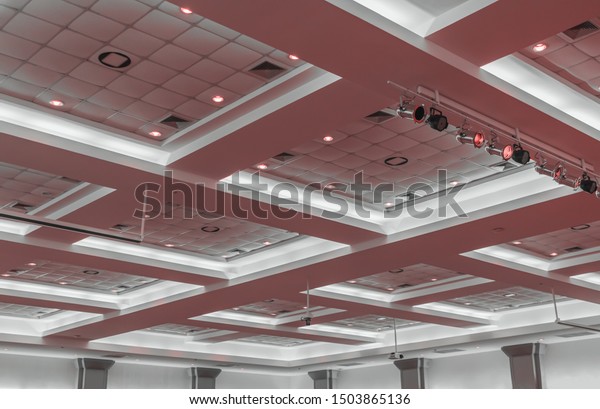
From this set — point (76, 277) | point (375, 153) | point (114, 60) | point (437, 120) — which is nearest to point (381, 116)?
point (375, 153)

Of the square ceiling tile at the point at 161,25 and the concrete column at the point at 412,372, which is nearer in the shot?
the square ceiling tile at the point at 161,25

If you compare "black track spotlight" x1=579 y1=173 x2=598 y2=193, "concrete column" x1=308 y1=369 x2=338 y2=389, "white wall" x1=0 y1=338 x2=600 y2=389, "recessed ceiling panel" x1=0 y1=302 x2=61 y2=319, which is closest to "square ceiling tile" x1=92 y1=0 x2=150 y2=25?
"black track spotlight" x1=579 y1=173 x2=598 y2=193

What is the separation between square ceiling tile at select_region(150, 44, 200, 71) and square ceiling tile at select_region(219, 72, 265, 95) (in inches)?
20.5

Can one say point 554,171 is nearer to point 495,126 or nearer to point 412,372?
point 495,126

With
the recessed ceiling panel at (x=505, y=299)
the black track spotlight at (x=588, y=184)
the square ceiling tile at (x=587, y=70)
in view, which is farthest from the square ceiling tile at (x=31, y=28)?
the recessed ceiling panel at (x=505, y=299)

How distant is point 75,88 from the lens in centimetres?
785

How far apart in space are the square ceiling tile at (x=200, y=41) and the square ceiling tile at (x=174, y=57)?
9cm

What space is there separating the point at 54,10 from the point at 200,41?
4.62 feet

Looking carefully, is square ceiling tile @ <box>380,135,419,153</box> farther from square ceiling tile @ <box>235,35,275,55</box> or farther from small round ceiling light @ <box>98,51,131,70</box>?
small round ceiling light @ <box>98,51,131,70</box>

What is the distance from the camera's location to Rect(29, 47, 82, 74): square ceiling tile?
7.13 meters

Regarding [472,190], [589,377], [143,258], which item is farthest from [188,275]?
[589,377]

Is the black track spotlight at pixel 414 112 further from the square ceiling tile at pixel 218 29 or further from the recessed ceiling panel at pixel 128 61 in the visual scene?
the square ceiling tile at pixel 218 29

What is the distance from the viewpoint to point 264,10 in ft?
18.8

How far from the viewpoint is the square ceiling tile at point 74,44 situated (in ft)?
22.4
